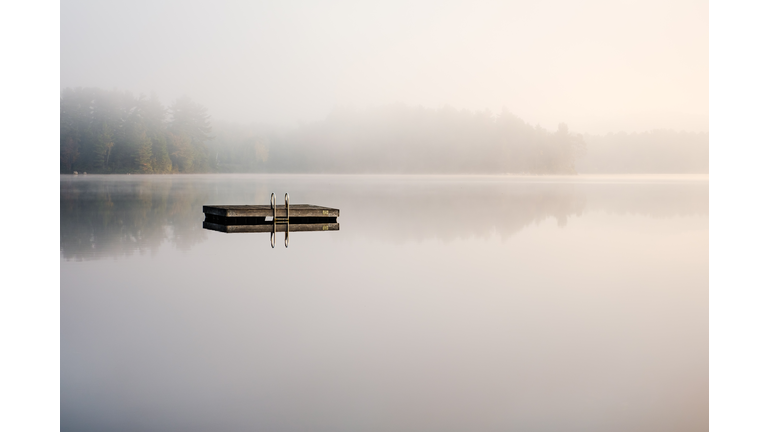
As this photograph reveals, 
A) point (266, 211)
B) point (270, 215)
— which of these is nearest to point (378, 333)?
point (266, 211)

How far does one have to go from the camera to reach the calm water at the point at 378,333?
11.0ft

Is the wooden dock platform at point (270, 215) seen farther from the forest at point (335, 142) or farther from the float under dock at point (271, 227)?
the forest at point (335, 142)

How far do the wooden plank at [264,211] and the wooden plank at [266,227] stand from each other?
0.15m

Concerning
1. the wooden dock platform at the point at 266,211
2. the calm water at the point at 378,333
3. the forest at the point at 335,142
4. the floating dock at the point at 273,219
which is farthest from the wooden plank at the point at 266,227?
the forest at the point at 335,142

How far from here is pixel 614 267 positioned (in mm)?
7289

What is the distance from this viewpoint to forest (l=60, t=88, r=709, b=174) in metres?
27.6

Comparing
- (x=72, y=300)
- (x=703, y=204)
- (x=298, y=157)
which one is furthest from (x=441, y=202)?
(x=298, y=157)

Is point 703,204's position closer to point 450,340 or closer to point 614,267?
point 614,267

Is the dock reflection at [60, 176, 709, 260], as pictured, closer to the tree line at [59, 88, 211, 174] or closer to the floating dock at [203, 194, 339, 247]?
the floating dock at [203, 194, 339, 247]

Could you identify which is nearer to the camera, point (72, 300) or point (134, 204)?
point (72, 300)

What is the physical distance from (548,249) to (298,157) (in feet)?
75.6

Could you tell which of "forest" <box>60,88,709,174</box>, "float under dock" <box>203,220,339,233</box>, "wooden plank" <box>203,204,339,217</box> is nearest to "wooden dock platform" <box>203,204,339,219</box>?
"wooden plank" <box>203,204,339,217</box>

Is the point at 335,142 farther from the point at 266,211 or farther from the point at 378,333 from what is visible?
the point at 378,333

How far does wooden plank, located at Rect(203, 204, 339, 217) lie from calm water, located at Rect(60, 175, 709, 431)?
38cm
